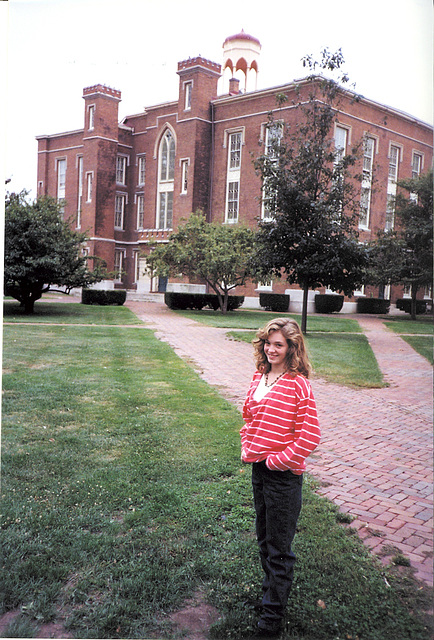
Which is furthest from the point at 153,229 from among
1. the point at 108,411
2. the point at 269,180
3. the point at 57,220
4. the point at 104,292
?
the point at 108,411

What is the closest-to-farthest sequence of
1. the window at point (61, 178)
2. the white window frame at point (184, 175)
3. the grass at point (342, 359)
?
1. the grass at point (342, 359)
2. the white window frame at point (184, 175)
3. the window at point (61, 178)

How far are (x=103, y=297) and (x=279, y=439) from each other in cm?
2065

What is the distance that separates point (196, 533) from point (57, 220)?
588 inches

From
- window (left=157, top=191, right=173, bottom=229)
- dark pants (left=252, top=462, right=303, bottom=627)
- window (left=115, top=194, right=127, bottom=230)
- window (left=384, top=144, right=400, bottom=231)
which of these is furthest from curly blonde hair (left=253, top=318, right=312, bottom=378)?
window (left=115, top=194, right=127, bottom=230)

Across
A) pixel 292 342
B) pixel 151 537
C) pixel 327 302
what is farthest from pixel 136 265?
pixel 292 342

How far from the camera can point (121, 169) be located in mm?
36812

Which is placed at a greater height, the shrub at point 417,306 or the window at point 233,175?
the window at point 233,175

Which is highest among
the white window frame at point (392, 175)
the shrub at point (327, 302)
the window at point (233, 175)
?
the window at point (233, 175)

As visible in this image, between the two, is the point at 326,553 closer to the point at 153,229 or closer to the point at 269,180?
the point at 269,180

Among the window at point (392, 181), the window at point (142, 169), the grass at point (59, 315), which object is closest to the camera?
the window at point (392, 181)

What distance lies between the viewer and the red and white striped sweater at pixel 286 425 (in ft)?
7.29

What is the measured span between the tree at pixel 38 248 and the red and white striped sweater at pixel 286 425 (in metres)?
11.9

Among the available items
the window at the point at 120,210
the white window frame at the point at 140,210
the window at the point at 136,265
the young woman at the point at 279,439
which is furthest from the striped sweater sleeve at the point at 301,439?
the window at the point at 120,210

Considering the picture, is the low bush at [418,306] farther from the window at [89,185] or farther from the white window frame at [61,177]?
the white window frame at [61,177]
